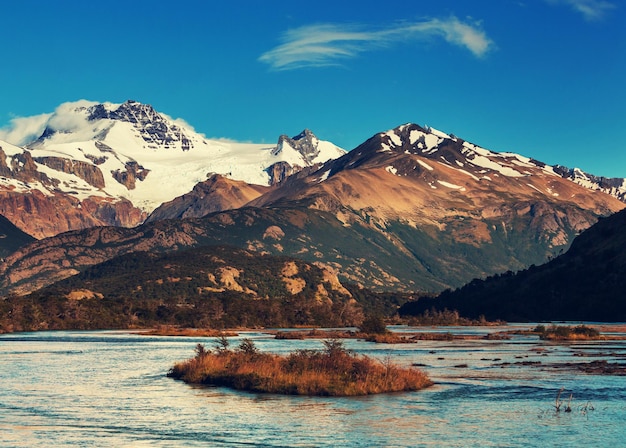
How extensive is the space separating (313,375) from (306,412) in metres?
14.7

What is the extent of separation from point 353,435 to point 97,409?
25.6m

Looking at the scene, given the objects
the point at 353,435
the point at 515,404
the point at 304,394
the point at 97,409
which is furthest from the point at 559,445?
the point at 97,409

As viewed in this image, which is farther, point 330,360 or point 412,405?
point 330,360

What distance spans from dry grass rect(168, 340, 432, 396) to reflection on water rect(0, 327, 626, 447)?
2534mm

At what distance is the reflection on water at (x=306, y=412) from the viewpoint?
6850 centimetres

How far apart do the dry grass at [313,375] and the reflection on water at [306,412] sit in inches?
99.8

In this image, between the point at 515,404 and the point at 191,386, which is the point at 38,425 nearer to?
the point at 191,386

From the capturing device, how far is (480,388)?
98562mm

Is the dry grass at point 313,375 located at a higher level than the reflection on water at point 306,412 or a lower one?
higher

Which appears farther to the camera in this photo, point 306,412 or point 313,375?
point 313,375

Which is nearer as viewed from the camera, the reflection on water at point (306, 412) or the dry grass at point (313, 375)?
the reflection on water at point (306, 412)

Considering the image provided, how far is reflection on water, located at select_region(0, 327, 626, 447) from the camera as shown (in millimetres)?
68500

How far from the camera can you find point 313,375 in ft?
315

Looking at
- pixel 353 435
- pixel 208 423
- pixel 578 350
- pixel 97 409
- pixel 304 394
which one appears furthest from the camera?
pixel 578 350
